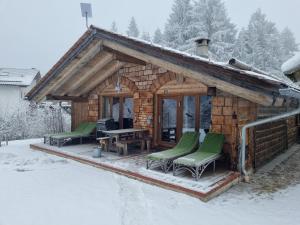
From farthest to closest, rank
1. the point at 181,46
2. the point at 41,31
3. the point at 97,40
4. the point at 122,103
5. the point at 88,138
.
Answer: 1. the point at 41,31
2. the point at 181,46
3. the point at 88,138
4. the point at 122,103
5. the point at 97,40

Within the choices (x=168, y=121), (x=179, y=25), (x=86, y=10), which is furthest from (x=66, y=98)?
(x=179, y=25)

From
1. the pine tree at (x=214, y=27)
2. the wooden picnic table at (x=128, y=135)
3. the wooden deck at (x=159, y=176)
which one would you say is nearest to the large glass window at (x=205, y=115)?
the wooden deck at (x=159, y=176)

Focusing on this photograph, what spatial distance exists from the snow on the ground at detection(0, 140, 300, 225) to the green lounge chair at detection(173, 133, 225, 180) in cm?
75

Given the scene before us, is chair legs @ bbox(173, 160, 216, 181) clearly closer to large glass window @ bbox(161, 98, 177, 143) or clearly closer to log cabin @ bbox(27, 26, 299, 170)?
log cabin @ bbox(27, 26, 299, 170)

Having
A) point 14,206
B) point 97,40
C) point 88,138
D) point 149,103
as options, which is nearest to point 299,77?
point 149,103

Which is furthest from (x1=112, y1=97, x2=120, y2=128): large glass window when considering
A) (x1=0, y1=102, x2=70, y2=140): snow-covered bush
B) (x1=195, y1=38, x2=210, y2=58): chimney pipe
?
(x1=0, y1=102, x2=70, y2=140): snow-covered bush

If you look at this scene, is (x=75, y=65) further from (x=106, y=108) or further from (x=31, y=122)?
(x=31, y=122)

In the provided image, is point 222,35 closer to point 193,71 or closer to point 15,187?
point 193,71

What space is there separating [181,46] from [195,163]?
752 inches

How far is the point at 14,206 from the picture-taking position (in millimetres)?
4680

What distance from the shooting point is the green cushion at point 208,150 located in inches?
235

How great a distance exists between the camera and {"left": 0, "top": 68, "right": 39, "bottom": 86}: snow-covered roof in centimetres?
2373

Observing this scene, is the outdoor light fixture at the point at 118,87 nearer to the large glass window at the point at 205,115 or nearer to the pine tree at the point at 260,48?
the large glass window at the point at 205,115

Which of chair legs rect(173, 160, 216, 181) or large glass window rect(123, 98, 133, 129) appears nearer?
chair legs rect(173, 160, 216, 181)
